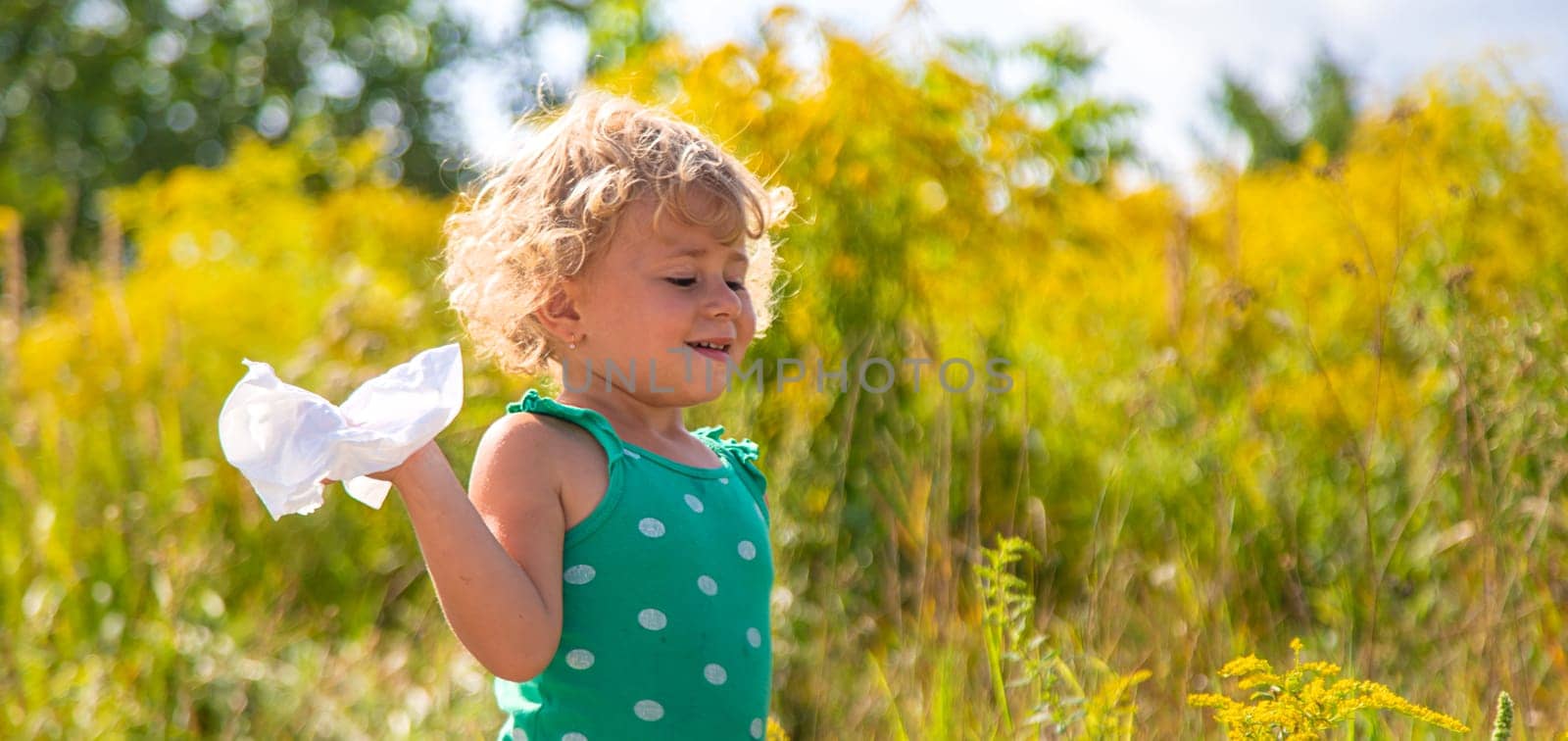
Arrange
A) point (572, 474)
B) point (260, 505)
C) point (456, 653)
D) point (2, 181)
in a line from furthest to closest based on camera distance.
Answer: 1. point (2, 181)
2. point (260, 505)
3. point (456, 653)
4. point (572, 474)

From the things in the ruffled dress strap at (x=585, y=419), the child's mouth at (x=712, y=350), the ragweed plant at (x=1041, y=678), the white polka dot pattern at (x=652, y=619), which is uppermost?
the child's mouth at (x=712, y=350)

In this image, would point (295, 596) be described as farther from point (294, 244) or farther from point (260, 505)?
point (294, 244)

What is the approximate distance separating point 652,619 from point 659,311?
370 mm

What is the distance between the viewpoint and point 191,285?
5.50 metres

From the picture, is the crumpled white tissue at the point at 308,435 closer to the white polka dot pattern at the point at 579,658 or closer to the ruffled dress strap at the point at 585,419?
the ruffled dress strap at the point at 585,419

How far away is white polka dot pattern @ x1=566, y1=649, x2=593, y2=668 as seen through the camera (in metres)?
1.62

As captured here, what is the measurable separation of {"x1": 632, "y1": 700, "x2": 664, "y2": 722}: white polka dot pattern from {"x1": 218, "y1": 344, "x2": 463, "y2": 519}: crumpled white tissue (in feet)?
1.32

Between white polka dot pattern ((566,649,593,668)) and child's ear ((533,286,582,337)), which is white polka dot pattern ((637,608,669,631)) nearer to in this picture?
white polka dot pattern ((566,649,593,668))

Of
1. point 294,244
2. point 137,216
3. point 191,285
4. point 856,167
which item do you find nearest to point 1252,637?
point 856,167

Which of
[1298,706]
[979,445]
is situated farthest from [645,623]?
[979,445]

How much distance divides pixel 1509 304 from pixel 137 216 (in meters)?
6.88

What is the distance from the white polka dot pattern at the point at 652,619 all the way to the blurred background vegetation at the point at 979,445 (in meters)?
0.61

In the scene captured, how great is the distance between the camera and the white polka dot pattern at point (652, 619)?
64.3 inches

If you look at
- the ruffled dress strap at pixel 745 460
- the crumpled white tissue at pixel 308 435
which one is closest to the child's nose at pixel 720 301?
the ruffled dress strap at pixel 745 460
